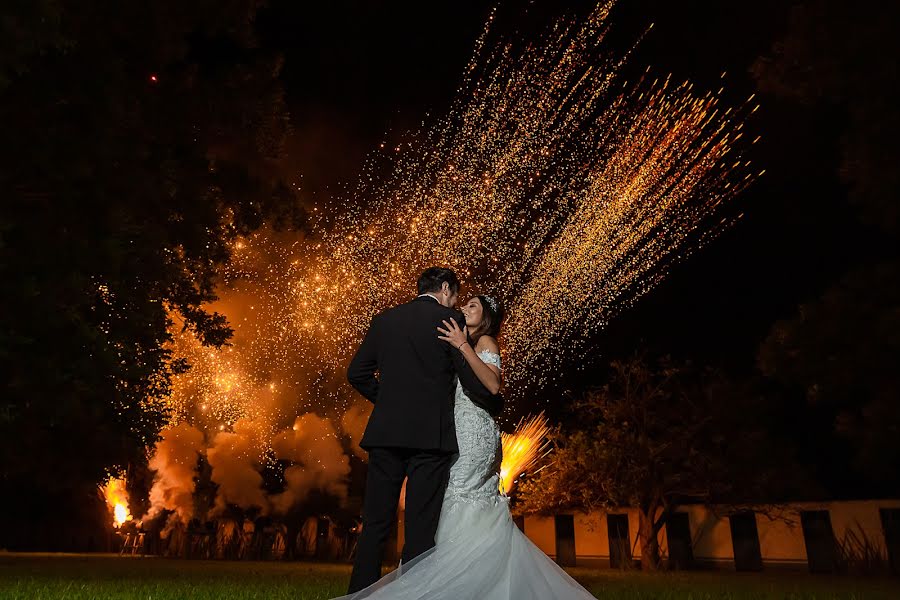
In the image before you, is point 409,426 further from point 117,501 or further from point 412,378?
point 117,501

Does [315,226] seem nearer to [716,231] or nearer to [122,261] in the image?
[122,261]

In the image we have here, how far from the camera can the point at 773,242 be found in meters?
23.8

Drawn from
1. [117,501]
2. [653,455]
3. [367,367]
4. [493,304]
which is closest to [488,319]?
[493,304]

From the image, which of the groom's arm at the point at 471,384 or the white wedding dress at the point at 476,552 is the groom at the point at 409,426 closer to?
the groom's arm at the point at 471,384

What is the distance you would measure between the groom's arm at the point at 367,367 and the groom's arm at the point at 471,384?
0.51 m

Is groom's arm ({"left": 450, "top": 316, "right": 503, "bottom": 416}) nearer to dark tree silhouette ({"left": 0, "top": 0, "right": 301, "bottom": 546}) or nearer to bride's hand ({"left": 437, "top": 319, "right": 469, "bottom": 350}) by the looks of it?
bride's hand ({"left": 437, "top": 319, "right": 469, "bottom": 350})

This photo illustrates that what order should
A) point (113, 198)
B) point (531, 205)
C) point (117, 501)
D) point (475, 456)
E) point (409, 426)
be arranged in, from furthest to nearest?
point (117, 501) → point (531, 205) → point (113, 198) → point (475, 456) → point (409, 426)

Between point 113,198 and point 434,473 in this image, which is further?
point 113,198

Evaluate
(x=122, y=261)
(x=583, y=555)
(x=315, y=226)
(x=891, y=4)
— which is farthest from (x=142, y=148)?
(x=583, y=555)

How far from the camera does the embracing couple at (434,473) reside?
171 inches

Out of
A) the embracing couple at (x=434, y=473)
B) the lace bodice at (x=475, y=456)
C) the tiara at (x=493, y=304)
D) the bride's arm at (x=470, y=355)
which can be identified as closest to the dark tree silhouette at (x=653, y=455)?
the tiara at (x=493, y=304)

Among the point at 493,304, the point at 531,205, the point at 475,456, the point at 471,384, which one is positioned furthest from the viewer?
the point at 531,205

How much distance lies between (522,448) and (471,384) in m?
22.6

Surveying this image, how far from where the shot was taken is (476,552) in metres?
4.60
